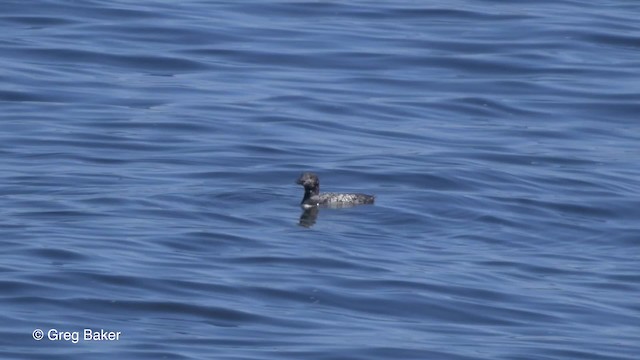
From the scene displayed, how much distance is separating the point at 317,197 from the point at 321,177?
6.80 ft

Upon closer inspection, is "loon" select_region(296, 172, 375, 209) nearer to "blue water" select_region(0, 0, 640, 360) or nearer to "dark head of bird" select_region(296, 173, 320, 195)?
"dark head of bird" select_region(296, 173, 320, 195)

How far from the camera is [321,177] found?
71.0ft

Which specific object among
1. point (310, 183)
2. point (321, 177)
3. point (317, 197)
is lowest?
point (321, 177)

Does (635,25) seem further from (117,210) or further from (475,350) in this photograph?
(475,350)

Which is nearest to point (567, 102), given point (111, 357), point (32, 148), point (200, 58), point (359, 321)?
point (200, 58)

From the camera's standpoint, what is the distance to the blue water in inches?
589

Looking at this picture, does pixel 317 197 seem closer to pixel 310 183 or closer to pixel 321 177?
pixel 310 183

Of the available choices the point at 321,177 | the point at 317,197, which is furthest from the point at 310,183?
the point at 321,177

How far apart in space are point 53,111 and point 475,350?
38.1 ft

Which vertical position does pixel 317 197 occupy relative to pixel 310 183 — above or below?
below

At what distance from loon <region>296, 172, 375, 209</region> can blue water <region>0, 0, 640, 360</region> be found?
0.47 feet

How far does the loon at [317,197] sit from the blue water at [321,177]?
0.47 ft

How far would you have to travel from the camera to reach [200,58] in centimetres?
2894

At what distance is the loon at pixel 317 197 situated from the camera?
19.6 meters
